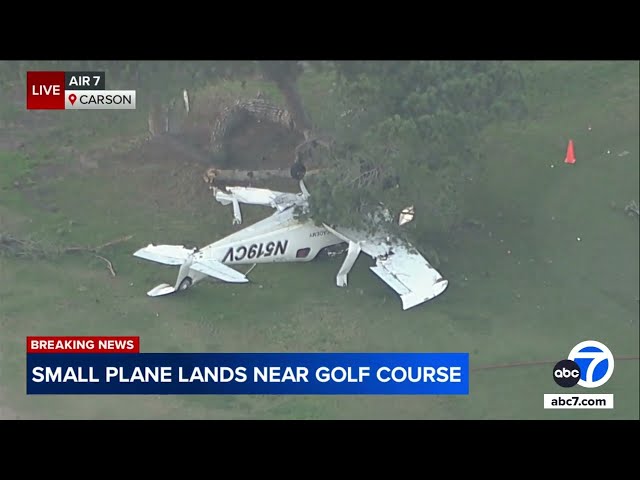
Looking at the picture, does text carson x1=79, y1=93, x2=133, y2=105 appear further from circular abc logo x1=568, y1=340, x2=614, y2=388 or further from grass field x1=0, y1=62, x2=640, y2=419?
circular abc logo x1=568, y1=340, x2=614, y2=388

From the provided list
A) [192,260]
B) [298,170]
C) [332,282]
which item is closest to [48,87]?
[192,260]

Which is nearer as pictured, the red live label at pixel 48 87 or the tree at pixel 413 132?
the red live label at pixel 48 87

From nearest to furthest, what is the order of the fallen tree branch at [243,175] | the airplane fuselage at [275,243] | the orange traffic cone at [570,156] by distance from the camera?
the airplane fuselage at [275,243]
the fallen tree branch at [243,175]
the orange traffic cone at [570,156]

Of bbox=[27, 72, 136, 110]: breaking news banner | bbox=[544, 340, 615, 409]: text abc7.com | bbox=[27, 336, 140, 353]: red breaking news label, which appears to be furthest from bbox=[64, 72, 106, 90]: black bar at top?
bbox=[544, 340, 615, 409]: text abc7.com

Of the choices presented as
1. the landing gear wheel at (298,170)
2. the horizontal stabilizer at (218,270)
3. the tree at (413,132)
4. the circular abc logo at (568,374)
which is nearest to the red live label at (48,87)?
the horizontal stabilizer at (218,270)

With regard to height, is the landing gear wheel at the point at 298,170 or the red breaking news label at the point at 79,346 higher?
the landing gear wheel at the point at 298,170

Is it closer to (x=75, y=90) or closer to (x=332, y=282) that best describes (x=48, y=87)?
(x=75, y=90)

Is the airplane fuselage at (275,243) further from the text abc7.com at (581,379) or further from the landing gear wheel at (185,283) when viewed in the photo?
the text abc7.com at (581,379)

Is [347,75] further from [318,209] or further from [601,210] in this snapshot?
[601,210]

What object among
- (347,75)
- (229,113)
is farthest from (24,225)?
(347,75)
